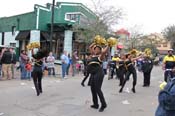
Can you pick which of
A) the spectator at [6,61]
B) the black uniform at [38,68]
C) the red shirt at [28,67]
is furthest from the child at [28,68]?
the black uniform at [38,68]

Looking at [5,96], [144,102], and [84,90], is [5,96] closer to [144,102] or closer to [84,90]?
[84,90]

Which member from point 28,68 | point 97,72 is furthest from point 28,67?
point 97,72

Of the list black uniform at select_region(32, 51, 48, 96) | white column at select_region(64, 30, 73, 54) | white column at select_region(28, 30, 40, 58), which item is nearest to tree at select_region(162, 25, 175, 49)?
white column at select_region(64, 30, 73, 54)

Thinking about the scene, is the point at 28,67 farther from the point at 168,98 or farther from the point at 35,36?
the point at 35,36

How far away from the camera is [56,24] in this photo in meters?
36.8

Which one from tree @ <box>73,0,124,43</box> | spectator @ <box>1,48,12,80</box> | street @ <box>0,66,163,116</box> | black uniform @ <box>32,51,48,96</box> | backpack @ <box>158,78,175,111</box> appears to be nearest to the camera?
backpack @ <box>158,78,175,111</box>

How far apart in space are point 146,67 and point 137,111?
732 cm

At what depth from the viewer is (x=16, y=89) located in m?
14.4

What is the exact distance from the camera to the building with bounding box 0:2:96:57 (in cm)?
3678

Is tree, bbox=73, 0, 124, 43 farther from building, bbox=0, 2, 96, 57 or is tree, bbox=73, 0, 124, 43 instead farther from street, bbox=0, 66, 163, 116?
street, bbox=0, 66, 163, 116

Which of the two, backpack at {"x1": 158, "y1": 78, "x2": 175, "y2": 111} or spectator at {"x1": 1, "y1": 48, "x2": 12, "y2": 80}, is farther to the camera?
spectator at {"x1": 1, "y1": 48, "x2": 12, "y2": 80}

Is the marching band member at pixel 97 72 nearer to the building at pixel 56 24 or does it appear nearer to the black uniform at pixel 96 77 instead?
the black uniform at pixel 96 77

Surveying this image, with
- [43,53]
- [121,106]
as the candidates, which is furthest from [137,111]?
[43,53]

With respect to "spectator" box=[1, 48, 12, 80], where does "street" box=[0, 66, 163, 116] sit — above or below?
below
